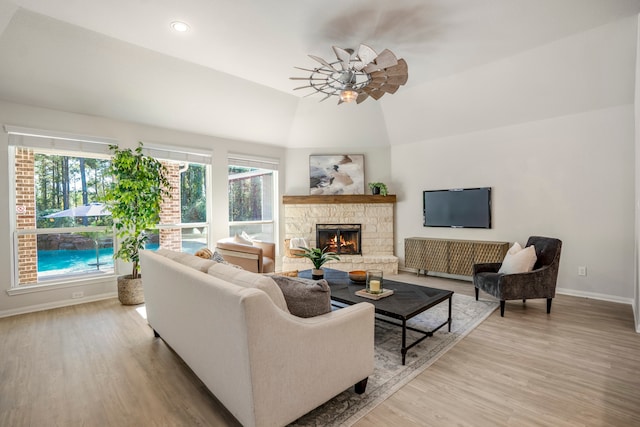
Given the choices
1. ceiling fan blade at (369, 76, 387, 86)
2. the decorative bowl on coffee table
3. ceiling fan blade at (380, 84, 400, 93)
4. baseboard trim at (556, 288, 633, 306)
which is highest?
ceiling fan blade at (369, 76, 387, 86)

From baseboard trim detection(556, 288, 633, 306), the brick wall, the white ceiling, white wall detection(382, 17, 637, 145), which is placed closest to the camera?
the white ceiling

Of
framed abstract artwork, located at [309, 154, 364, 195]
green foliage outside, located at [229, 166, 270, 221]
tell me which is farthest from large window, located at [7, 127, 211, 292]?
framed abstract artwork, located at [309, 154, 364, 195]

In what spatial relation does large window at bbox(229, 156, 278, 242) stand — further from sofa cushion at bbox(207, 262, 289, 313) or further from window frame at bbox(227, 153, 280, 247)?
sofa cushion at bbox(207, 262, 289, 313)

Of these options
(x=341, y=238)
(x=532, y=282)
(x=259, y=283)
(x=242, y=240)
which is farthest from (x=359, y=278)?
(x=341, y=238)

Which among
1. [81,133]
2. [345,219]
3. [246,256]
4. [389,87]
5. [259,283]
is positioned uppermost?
[389,87]

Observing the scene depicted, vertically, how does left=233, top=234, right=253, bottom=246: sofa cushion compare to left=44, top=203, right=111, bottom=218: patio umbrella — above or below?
below

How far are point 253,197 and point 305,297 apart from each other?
4489 millimetres

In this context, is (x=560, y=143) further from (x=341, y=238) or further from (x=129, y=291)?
(x=129, y=291)

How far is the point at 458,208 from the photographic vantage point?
518cm

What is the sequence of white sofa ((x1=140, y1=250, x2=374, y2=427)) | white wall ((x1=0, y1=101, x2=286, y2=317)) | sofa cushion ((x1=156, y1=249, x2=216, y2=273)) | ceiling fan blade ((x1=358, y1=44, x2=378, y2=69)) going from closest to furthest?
white sofa ((x1=140, y1=250, x2=374, y2=427)), sofa cushion ((x1=156, y1=249, x2=216, y2=273)), ceiling fan blade ((x1=358, y1=44, x2=378, y2=69)), white wall ((x1=0, y1=101, x2=286, y2=317))

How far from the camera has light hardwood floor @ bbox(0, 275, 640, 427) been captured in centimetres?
182

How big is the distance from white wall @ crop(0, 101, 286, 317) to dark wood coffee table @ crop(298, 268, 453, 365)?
2.97 metres

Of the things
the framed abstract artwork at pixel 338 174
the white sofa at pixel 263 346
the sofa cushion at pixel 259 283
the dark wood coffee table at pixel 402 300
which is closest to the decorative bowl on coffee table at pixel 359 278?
the dark wood coffee table at pixel 402 300

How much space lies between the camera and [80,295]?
3975 mm
